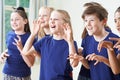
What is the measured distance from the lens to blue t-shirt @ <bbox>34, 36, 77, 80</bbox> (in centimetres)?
184

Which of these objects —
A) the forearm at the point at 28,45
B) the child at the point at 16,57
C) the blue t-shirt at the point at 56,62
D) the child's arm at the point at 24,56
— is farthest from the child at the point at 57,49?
the child at the point at 16,57

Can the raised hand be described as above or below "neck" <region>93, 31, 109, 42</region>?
below

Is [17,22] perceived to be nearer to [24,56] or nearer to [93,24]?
[24,56]

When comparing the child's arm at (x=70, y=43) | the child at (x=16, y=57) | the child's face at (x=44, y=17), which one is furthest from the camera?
the child at (x=16, y=57)

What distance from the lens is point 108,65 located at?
1.72 metres

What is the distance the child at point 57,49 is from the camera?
1.84 meters

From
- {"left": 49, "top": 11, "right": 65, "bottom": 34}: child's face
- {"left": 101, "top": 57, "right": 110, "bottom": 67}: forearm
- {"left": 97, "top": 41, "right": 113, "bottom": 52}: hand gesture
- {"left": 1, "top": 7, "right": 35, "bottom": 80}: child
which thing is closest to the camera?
{"left": 97, "top": 41, "right": 113, "bottom": 52}: hand gesture

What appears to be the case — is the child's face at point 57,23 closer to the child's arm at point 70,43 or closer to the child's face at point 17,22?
the child's arm at point 70,43

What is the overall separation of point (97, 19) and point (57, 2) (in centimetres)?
259

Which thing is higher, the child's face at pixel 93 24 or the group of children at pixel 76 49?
the child's face at pixel 93 24

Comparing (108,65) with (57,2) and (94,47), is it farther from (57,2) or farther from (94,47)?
(57,2)

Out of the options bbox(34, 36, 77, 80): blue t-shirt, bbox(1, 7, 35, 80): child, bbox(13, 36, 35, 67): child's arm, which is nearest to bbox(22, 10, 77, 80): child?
bbox(34, 36, 77, 80): blue t-shirt

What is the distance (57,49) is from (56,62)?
95 millimetres

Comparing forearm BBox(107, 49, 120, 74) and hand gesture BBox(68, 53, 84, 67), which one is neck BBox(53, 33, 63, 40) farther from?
forearm BBox(107, 49, 120, 74)
